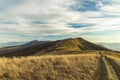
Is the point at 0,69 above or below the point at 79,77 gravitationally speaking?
above

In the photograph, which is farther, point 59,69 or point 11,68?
point 59,69

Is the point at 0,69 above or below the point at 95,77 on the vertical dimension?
above

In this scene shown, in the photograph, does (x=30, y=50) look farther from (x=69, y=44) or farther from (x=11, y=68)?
(x=11, y=68)

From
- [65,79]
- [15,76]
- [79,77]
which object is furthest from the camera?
[79,77]

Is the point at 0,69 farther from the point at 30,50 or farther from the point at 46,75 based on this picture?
the point at 30,50

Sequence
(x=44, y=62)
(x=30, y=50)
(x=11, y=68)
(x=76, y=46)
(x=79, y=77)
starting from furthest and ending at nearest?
1. (x=76, y=46)
2. (x=30, y=50)
3. (x=44, y=62)
4. (x=79, y=77)
5. (x=11, y=68)

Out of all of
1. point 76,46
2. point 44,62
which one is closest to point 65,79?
point 44,62

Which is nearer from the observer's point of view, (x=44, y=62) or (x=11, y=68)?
(x=11, y=68)

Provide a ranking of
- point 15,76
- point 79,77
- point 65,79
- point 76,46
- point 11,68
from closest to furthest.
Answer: point 15,76
point 11,68
point 65,79
point 79,77
point 76,46

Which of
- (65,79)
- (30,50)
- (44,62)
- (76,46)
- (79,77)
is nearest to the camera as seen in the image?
(65,79)

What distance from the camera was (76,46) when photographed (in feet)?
346

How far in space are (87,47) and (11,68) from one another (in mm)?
89845

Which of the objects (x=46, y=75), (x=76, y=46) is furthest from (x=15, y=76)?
(x=76, y=46)

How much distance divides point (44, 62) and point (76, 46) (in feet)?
269
